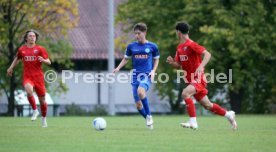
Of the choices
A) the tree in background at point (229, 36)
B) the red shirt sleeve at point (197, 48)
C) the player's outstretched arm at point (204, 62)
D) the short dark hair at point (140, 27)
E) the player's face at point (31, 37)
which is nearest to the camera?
the player's outstretched arm at point (204, 62)

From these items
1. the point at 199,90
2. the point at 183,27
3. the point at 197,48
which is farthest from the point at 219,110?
the point at 183,27

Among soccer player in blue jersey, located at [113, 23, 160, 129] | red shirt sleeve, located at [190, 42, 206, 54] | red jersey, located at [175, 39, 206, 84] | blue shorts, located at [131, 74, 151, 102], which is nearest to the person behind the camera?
red shirt sleeve, located at [190, 42, 206, 54]

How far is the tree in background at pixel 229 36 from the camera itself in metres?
38.9

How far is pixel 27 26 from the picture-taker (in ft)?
127

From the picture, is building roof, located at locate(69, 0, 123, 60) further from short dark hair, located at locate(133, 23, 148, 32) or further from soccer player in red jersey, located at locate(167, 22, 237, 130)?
soccer player in red jersey, located at locate(167, 22, 237, 130)

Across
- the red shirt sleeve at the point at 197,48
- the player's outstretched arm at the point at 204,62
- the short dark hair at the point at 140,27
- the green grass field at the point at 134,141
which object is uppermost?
the short dark hair at the point at 140,27

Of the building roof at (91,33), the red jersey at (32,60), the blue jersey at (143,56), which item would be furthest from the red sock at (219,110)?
the building roof at (91,33)

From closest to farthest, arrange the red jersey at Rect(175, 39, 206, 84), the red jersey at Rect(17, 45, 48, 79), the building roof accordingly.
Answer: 1. the red jersey at Rect(175, 39, 206, 84)
2. the red jersey at Rect(17, 45, 48, 79)
3. the building roof

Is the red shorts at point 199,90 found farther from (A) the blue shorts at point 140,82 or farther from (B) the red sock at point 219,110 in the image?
(A) the blue shorts at point 140,82

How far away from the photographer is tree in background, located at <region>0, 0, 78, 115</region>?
125 feet

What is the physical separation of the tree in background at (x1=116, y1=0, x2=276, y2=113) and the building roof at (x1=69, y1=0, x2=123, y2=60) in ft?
32.2

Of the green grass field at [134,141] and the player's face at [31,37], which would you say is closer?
the green grass field at [134,141]

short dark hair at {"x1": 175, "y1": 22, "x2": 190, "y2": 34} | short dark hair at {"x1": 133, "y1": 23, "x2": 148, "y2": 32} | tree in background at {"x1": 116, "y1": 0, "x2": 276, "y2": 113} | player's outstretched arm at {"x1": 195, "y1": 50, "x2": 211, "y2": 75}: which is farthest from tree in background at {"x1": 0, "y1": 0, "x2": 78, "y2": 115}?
player's outstretched arm at {"x1": 195, "y1": 50, "x2": 211, "y2": 75}

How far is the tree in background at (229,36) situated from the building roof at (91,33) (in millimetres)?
9803
